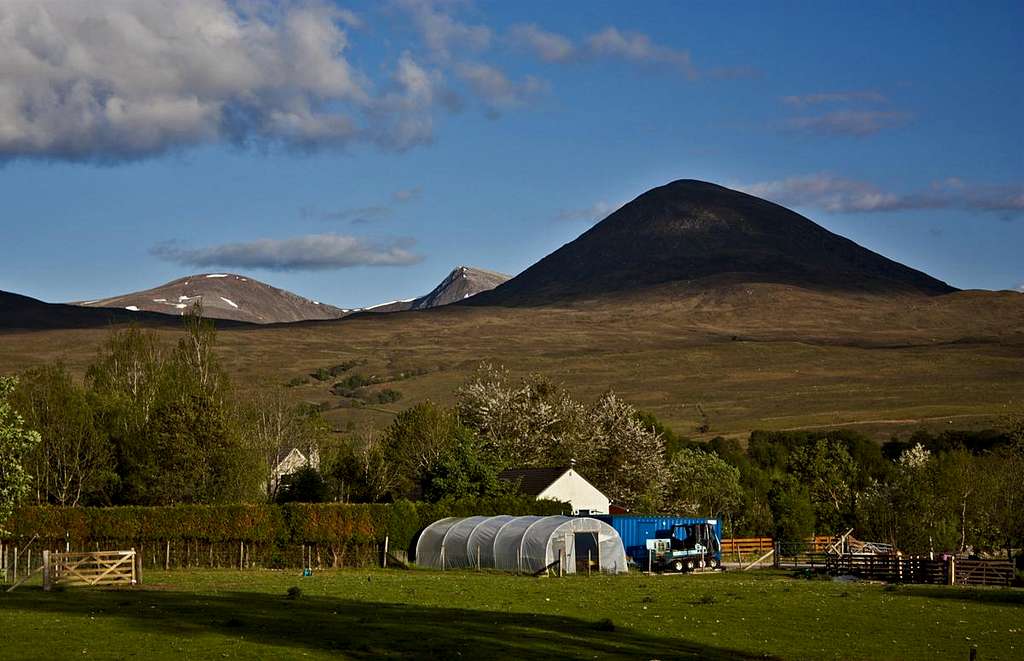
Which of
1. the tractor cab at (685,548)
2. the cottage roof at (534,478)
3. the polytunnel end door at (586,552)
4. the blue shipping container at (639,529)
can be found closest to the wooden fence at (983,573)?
the tractor cab at (685,548)

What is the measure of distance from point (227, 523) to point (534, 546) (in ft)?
54.4

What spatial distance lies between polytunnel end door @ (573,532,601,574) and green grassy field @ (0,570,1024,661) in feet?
37.4

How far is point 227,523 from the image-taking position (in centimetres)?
6228

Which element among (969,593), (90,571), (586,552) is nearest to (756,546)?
(586,552)

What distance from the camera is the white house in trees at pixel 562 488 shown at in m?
77.2

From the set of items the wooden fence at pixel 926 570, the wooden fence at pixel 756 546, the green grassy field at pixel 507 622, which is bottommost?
the wooden fence at pixel 756 546

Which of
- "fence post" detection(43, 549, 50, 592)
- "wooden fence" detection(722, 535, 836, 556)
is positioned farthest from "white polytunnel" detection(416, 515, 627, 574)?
"fence post" detection(43, 549, 50, 592)

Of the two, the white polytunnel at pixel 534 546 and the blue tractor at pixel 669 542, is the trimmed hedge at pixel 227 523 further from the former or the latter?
the blue tractor at pixel 669 542

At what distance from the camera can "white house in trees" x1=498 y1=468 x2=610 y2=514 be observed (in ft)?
253

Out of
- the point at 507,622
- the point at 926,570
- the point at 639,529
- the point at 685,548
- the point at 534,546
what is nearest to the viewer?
the point at 507,622

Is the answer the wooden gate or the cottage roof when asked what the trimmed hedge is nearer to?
the cottage roof

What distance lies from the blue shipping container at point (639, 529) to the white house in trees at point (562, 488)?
10733mm

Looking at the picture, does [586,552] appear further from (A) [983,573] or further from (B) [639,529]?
(A) [983,573]

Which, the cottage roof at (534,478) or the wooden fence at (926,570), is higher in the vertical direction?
the cottage roof at (534,478)
